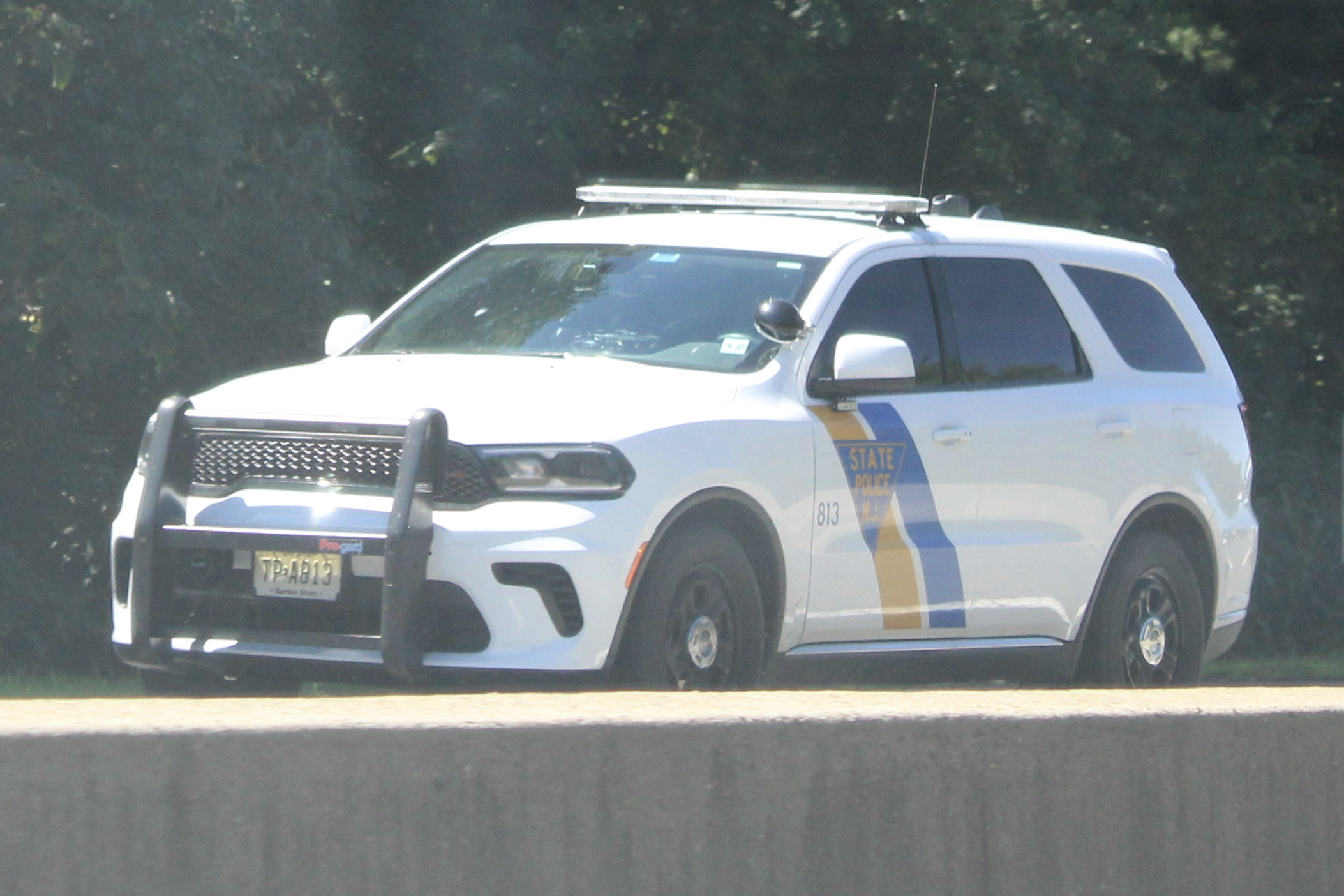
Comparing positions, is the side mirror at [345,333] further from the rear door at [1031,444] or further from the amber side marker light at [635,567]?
the rear door at [1031,444]

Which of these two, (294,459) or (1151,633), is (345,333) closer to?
(294,459)

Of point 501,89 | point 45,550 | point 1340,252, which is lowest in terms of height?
point 45,550

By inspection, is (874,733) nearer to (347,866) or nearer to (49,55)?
(347,866)

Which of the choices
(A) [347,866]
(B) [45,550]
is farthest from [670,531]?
(B) [45,550]

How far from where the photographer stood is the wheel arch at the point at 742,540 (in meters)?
6.03

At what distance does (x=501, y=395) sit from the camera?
6250 millimetres

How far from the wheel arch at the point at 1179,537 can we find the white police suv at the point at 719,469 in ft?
0.05

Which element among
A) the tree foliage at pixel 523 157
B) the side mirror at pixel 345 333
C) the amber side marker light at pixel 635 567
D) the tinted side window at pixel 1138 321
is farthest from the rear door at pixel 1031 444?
the tree foliage at pixel 523 157

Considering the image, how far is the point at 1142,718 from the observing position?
4336 mm

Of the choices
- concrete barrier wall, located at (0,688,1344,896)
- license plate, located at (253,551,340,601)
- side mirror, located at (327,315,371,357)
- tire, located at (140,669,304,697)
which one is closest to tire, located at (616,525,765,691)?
license plate, located at (253,551,340,601)

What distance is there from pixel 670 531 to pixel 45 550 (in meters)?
8.00

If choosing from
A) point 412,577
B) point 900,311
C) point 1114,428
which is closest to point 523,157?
point 1114,428

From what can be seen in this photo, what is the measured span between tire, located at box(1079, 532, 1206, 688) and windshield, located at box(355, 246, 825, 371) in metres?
1.94

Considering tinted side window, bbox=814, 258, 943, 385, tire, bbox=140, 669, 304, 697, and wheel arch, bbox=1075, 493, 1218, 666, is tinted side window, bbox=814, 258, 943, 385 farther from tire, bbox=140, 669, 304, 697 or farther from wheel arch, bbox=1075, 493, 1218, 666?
tire, bbox=140, 669, 304, 697
